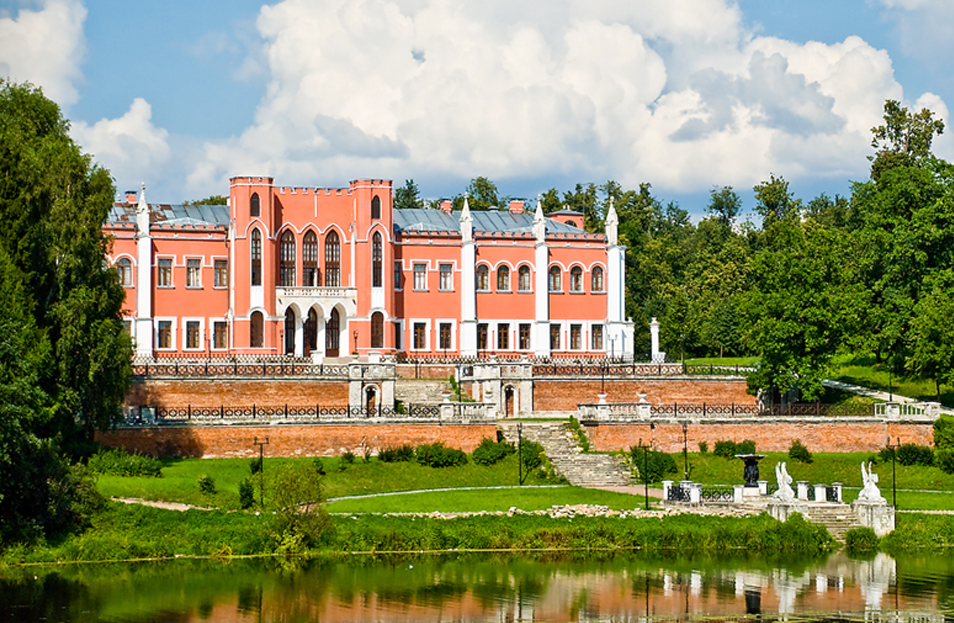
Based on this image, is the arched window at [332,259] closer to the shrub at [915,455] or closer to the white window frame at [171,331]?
the white window frame at [171,331]

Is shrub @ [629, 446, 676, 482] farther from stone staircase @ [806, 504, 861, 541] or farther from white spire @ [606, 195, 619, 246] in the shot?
white spire @ [606, 195, 619, 246]

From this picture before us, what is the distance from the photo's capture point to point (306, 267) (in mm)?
67812

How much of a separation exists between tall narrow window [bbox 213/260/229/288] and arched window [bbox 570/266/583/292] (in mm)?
17466

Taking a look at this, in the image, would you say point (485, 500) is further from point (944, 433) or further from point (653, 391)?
point (944, 433)

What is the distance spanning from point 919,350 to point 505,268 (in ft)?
74.9

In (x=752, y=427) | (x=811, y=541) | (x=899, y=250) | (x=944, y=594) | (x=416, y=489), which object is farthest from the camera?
(x=899, y=250)

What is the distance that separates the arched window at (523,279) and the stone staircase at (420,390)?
1225cm

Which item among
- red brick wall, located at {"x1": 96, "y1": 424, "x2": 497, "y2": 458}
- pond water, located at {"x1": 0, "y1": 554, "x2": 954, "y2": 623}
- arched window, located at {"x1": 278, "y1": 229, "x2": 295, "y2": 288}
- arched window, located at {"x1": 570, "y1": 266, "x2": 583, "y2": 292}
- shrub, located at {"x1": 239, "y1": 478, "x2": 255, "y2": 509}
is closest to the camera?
pond water, located at {"x1": 0, "y1": 554, "x2": 954, "y2": 623}

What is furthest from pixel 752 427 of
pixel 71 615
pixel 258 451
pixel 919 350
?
pixel 71 615

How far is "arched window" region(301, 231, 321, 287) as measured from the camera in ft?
222

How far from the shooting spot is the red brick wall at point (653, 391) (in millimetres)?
58062

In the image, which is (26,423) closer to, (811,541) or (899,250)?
(811,541)

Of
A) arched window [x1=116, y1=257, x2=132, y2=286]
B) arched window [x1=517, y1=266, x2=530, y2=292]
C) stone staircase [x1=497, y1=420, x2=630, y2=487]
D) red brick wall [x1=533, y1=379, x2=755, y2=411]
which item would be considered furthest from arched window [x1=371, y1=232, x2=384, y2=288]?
stone staircase [x1=497, y1=420, x2=630, y2=487]

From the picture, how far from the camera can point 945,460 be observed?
49.4 meters
